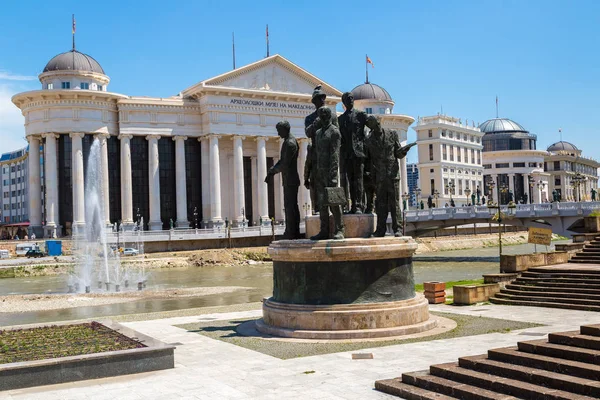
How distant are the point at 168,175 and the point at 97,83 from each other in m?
14.0

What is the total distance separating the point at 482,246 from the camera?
8975cm

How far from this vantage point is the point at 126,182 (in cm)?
8081

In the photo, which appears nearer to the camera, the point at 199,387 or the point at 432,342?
the point at 199,387

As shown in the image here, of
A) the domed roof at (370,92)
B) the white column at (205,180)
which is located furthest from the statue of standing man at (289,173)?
the domed roof at (370,92)

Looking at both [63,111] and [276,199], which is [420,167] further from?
[63,111]

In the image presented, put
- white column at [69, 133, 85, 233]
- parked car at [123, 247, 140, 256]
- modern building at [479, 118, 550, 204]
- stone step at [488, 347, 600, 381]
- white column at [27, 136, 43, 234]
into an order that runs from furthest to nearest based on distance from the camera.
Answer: modern building at [479, 118, 550, 204] < white column at [27, 136, 43, 234] < white column at [69, 133, 85, 233] < parked car at [123, 247, 140, 256] < stone step at [488, 347, 600, 381]

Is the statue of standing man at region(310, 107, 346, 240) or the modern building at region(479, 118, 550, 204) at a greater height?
the modern building at region(479, 118, 550, 204)

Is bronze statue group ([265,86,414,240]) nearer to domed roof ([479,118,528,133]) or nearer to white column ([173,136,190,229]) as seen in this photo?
white column ([173,136,190,229])

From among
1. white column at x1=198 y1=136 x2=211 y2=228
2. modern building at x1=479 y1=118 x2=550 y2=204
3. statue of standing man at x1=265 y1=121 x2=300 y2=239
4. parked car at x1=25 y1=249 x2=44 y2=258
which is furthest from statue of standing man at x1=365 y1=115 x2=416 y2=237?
modern building at x1=479 y1=118 x2=550 y2=204

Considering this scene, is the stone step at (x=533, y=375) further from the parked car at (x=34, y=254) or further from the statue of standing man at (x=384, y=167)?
the parked car at (x=34, y=254)

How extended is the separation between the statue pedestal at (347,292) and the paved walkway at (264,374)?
1366 millimetres

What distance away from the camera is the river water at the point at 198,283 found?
2952 centimetres

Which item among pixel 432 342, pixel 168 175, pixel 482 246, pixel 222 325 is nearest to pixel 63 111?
pixel 168 175

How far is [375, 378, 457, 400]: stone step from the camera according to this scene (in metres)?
10.9
